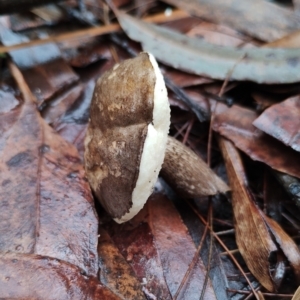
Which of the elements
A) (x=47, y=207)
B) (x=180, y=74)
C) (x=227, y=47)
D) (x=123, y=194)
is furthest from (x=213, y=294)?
(x=227, y=47)

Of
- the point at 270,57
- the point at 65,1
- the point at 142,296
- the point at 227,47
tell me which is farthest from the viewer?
the point at 65,1

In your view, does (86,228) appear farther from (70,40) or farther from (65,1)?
(65,1)

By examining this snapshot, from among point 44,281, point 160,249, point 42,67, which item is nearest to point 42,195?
point 44,281

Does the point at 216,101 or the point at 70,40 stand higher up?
the point at 70,40

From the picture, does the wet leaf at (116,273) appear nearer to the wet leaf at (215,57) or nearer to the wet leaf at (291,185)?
the wet leaf at (291,185)

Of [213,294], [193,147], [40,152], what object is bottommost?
[213,294]

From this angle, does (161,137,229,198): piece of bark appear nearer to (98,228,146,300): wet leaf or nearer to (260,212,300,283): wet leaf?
(260,212,300,283): wet leaf

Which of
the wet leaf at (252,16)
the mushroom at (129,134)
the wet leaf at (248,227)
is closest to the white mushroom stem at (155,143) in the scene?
the mushroom at (129,134)
